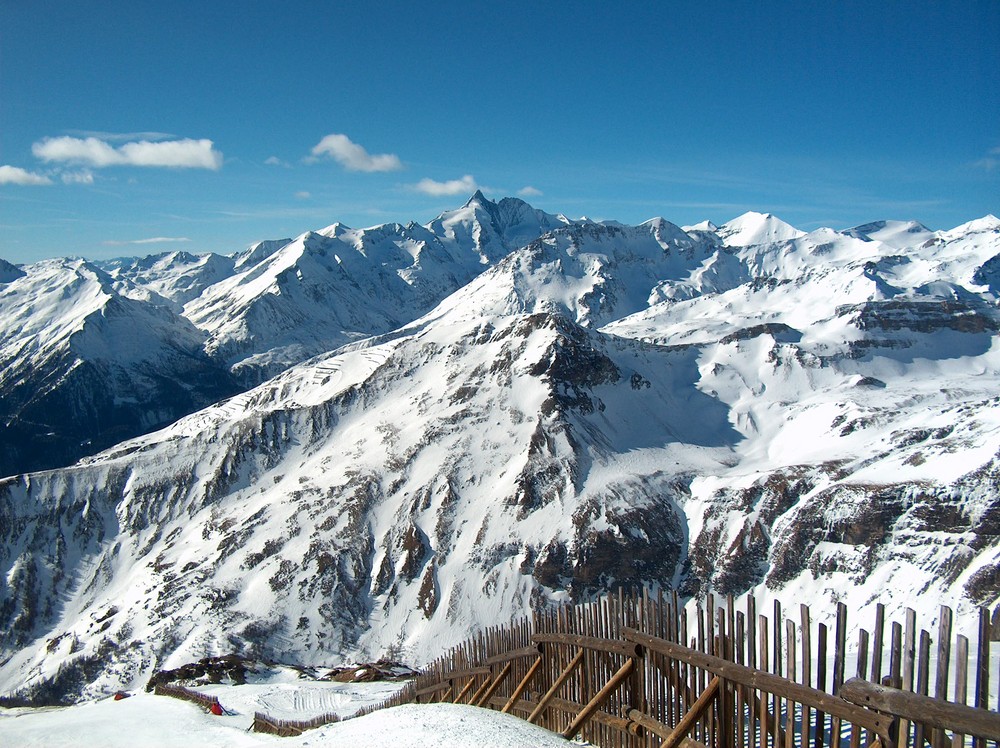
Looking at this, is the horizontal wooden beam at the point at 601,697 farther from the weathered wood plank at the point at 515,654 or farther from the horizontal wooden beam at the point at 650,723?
the weathered wood plank at the point at 515,654

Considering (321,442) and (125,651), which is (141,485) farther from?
(125,651)

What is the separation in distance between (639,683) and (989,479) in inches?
3954

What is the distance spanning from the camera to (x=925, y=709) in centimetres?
813

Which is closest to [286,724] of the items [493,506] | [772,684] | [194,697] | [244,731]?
[244,731]

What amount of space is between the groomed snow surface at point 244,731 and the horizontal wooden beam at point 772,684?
2.57 m

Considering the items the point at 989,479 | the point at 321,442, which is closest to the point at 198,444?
the point at 321,442

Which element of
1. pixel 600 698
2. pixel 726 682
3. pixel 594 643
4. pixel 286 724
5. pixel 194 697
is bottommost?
pixel 194 697

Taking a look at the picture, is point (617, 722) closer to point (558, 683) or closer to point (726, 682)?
point (558, 683)

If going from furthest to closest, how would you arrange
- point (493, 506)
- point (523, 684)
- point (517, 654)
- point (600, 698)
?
point (493, 506) → point (517, 654) → point (523, 684) → point (600, 698)

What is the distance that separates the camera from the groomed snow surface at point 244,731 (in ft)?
42.7

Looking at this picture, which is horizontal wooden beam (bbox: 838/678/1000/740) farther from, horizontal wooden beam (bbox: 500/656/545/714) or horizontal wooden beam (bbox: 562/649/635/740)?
horizontal wooden beam (bbox: 500/656/545/714)

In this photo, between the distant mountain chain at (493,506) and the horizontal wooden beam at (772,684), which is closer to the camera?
the horizontal wooden beam at (772,684)

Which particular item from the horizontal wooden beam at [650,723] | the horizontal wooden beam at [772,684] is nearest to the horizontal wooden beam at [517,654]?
the horizontal wooden beam at [772,684]

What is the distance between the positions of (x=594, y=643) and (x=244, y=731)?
16.2m
